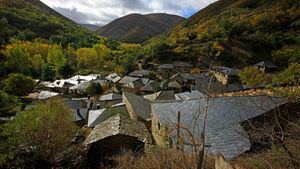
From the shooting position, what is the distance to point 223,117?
31.4 feet

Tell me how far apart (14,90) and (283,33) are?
67.2 meters

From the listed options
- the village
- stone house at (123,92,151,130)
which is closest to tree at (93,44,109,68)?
the village

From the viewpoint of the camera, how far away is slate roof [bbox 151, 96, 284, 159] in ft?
25.5

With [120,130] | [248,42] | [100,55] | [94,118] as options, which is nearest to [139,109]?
[94,118]

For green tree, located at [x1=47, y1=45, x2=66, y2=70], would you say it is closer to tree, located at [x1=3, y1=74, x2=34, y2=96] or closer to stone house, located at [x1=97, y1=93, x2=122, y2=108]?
tree, located at [x1=3, y1=74, x2=34, y2=96]

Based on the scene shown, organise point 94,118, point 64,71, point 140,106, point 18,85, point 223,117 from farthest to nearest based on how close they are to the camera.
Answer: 1. point 64,71
2. point 18,85
3. point 140,106
4. point 94,118
5. point 223,117

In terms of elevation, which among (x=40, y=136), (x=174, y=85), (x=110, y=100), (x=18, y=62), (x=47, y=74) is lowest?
(x=47, y=74)

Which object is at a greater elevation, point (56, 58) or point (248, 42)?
point (248, 42)

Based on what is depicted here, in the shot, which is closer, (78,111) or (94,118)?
(94,118)

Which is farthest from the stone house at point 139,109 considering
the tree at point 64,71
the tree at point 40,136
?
the tree at point 64,71

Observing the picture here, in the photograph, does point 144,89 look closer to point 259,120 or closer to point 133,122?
point 133,122

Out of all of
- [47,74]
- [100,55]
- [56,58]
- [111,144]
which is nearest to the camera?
[111,144]

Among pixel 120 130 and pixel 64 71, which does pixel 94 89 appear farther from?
pixel 120 130

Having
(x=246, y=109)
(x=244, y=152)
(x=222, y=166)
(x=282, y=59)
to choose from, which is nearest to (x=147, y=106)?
(x=246, y=109)
